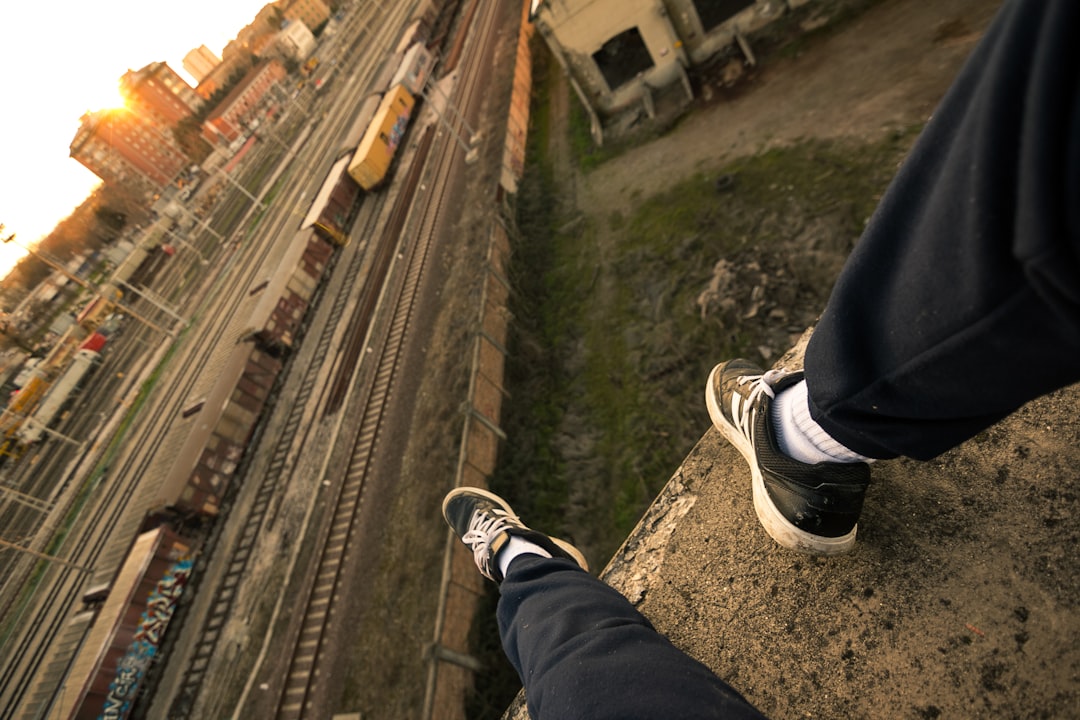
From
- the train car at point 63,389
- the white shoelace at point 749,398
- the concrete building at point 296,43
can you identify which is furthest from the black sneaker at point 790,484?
the concrete building at point 296,43

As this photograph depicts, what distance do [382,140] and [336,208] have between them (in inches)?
165

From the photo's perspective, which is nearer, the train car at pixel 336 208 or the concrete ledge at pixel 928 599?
the concrete ledge at pixel 928 599

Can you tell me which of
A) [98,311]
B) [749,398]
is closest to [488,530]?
[749,398]

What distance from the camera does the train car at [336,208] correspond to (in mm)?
20172

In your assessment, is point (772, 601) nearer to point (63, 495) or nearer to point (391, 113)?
point (391, 113)

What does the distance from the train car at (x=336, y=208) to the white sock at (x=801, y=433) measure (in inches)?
828

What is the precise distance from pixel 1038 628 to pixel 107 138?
72611mm

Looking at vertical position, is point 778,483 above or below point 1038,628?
above

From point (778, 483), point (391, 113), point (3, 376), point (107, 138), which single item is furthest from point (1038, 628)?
point (107, 138)

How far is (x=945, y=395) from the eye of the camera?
1.27 metres

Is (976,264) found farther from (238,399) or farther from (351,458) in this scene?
(238,399)

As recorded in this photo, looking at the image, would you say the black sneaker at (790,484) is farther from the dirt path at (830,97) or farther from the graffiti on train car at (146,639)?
the graffiti on train car at (146,639)

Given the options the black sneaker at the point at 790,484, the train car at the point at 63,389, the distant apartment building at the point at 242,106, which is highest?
the distant apartment building at the point at 242,106

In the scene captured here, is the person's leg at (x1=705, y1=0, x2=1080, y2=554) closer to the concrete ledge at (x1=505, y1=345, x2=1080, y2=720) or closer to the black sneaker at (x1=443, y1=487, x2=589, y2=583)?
the concrete ledge at (x1=505, y1=345, x2=1080, y2=720)
